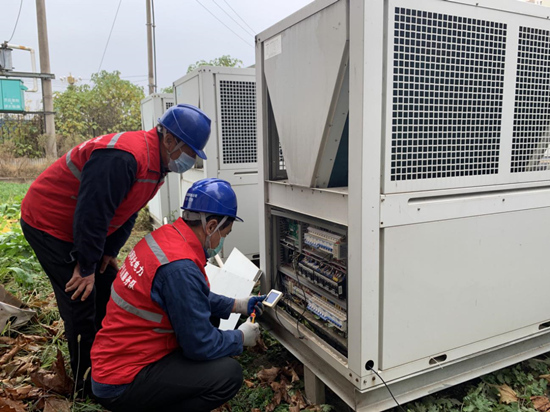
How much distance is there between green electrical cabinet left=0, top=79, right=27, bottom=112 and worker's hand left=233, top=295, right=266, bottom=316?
57.8 ft

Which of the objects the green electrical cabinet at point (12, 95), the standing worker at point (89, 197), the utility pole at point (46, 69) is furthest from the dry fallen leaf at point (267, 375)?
the green electrical cabinet at point (12, 95)

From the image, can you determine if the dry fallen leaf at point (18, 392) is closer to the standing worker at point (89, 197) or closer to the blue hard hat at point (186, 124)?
the standing worker at point (89, 197)

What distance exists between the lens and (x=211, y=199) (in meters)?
2.19

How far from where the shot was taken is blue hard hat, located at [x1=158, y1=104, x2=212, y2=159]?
251cm

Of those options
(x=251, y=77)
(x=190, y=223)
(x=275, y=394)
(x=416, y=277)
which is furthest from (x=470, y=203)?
(x=251, y=77)

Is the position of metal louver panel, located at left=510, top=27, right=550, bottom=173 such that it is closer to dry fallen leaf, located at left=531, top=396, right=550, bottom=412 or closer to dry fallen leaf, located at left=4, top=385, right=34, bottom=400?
dry fallen leaf, located at left=531, top=396, right=550, bottom=412

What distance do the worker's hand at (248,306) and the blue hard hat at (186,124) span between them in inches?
40.4

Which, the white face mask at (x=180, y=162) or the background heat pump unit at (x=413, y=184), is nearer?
the background heat pump unit at (x=413, y=184)

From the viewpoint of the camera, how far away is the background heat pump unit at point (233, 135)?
13.8ft

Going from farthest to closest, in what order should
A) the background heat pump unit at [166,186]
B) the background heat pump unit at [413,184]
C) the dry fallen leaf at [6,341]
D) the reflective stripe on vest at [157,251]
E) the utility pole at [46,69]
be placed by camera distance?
the utility pole at [46,69]
the background heat pump unit at [166,186]
the dry fallen leaf at [6,341]
the background heat pump unit at [413,184]
the reflective stripe on vest at [157,251]

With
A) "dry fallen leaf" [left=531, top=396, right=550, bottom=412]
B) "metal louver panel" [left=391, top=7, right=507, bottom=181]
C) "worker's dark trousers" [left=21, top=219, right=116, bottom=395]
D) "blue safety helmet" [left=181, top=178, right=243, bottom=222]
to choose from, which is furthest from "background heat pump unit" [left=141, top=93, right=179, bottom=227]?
"dry fallen leaf" [left=531, top=396, right=550, bottom=412]

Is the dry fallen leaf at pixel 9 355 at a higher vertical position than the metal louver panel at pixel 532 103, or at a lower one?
lower

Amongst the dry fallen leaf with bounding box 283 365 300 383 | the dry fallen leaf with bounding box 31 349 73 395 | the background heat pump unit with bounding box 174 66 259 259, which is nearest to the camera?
the dry fallen leaf with bounding box 31 349 73 395

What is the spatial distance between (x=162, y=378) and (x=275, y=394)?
0.98 metres
